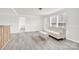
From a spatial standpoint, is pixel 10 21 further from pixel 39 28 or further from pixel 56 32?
pixel 56 32

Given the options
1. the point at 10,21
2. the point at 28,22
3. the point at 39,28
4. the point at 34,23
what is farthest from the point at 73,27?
the point at 10,21

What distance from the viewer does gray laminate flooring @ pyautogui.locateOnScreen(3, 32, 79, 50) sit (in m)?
2.30

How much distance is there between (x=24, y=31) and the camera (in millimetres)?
2600

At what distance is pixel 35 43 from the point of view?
8.54 feet

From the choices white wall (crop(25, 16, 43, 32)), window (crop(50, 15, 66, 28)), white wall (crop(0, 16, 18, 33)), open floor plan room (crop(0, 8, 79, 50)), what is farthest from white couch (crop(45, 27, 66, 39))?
white wall (crop(0, 16, 18, 33))

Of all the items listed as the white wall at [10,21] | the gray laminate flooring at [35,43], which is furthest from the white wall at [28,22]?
the gray laminate flooring at [35,43]

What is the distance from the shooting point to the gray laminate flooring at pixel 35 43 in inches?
90.5

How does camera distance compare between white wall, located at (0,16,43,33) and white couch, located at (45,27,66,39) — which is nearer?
white wall, located at (0,16,43,33)

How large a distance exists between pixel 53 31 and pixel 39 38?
0.51 m

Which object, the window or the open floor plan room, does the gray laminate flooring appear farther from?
the window
